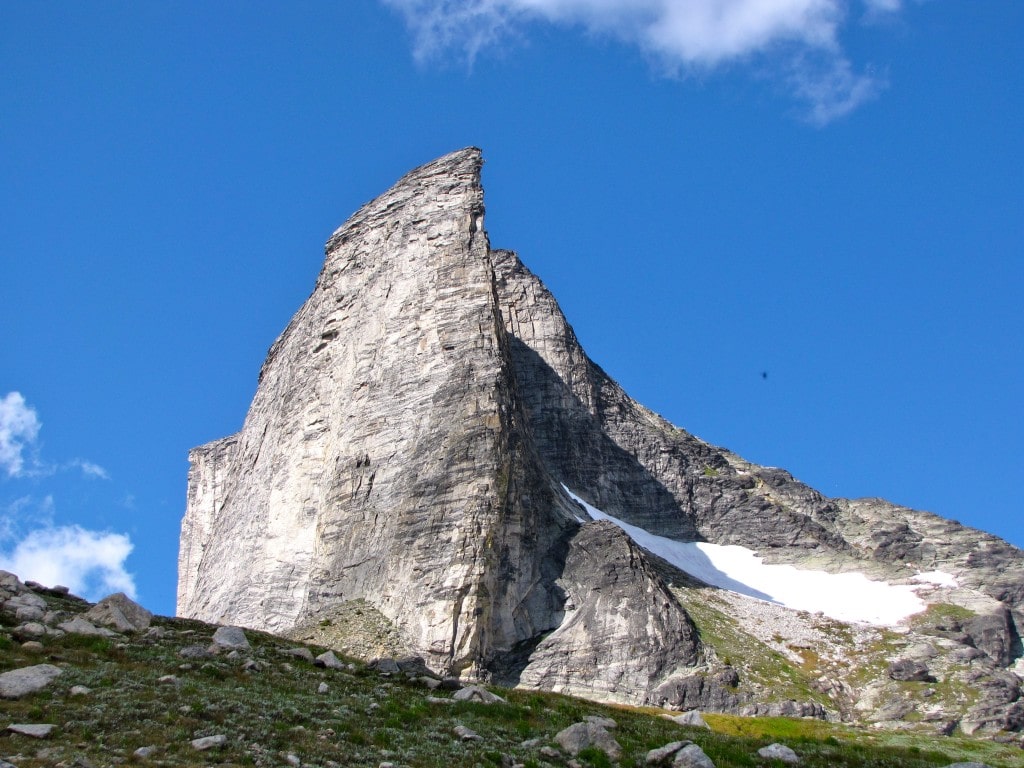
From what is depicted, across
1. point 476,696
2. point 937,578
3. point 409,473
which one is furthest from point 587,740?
point 937,578

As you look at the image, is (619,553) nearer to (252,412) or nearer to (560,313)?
(252,412)

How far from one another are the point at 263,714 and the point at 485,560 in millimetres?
45363

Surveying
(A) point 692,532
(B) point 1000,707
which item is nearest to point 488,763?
(B) point 1000,707

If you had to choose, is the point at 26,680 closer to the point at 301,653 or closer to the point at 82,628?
the point at 82,628

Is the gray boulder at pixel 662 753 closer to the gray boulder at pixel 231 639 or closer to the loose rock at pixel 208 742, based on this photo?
the loose rock at pixel 208 742

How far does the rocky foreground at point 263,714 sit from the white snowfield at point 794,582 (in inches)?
2580

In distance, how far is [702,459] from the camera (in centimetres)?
13938

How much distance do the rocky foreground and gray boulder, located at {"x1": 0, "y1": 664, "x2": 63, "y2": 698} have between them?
49 millimetres

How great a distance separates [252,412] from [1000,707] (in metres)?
68.9

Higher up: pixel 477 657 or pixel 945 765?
pixel 477 657

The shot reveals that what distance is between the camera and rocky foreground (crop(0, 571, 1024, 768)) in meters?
26.0

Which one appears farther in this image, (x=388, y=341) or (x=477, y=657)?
(x=388, y=341)

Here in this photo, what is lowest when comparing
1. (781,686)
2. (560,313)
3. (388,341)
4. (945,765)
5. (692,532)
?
(945,765)

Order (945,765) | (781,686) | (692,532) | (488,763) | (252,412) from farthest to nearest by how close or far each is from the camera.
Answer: (692,532) → (252,412) → (781,686) → (945,765) → (488,763)
